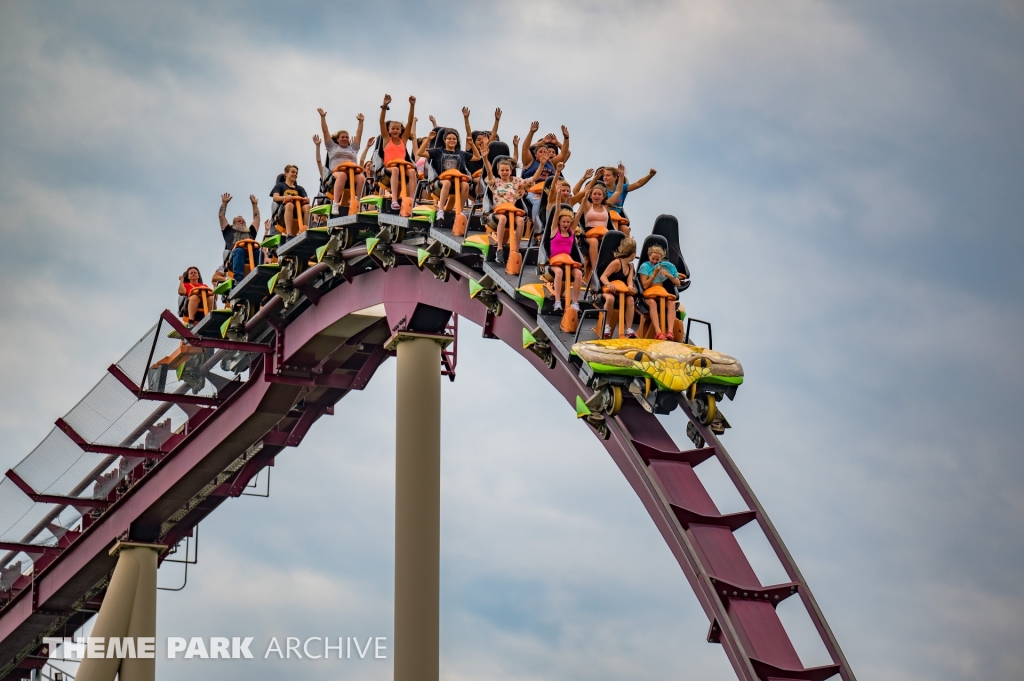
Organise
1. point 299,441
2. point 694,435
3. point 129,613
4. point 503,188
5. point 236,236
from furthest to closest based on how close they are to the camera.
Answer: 1. point 129,613
2. point 299,441
3. point 236,236
4. point 503,188
5. point 694,435

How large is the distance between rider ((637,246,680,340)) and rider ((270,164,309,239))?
614cm

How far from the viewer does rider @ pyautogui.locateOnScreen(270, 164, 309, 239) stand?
18281mm

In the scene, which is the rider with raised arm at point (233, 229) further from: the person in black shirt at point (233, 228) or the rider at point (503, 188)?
the rider at point (503, 188)

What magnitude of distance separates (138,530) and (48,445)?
199cm

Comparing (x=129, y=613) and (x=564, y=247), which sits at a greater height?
(x=564, y=247)

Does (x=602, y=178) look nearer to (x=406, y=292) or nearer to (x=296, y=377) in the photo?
(x=406, y=292)

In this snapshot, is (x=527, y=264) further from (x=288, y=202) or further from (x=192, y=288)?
(x=192, y=288)

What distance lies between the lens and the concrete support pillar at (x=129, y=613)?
21.7 m

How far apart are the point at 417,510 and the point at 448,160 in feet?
13.1

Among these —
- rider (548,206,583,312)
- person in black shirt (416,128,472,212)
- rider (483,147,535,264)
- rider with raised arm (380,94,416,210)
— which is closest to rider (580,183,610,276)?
rider (548,206,583,312)

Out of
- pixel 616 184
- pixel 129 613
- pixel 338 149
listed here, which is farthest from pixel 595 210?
pixel 129 613

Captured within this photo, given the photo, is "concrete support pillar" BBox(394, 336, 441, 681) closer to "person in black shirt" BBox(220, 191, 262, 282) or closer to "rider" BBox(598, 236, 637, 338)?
"person in black shirt" BBox(220, 191, 262, 282)

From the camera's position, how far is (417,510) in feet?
56.2

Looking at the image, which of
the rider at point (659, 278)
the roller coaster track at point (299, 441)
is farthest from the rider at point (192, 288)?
the rider at point (659, 278)
